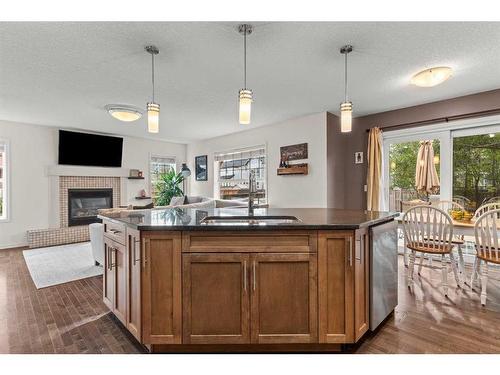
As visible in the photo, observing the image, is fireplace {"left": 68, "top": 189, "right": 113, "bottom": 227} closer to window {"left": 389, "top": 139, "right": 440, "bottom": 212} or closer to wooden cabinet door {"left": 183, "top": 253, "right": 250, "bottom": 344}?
wooden cabinet door {"left": 183, "top": 253, "right": 250, "bottom": 344}

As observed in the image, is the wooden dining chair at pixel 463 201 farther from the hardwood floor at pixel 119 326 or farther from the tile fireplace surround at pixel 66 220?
the tile fireplace surround at pixel 66 220

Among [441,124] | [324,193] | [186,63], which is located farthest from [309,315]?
[441,124]

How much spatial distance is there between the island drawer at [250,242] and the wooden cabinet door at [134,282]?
33cm

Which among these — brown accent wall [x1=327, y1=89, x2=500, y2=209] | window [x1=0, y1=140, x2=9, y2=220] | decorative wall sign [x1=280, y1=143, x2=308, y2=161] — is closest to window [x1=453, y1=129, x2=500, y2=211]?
brown accent wall [x1=327, y1=89, x2=500, y2=209]

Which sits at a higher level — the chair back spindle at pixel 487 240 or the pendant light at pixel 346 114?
the pendant light at pixel 346 114

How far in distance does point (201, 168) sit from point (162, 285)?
567cm

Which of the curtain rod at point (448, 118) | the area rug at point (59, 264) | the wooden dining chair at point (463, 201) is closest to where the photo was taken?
the area rug at point (59, 264)

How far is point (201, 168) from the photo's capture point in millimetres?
7164

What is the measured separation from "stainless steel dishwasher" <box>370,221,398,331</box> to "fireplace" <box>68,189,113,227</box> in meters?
5.93

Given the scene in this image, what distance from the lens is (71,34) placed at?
2119mm

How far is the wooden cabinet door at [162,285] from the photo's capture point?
1.65 m

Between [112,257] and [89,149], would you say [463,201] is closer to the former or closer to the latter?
[112,257]

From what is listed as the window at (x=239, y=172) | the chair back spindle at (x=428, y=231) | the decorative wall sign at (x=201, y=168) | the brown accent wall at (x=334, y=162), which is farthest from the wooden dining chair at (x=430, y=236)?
the decorative wall sign at (x=201, y=168)
